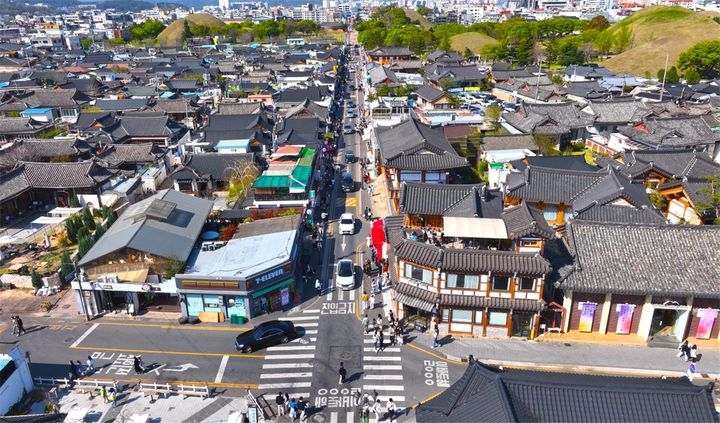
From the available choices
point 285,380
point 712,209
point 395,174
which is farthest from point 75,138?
point 712,209

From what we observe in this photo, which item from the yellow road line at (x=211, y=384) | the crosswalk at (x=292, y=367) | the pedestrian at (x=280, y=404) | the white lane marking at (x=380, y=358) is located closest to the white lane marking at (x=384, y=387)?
the white lane marking at (x=380, y=358)

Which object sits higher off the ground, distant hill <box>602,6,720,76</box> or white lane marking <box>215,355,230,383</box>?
distant hill <box>602,6,720,76</box>

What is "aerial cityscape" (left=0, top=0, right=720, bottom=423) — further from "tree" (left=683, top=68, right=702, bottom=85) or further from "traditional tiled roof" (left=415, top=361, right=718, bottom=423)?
"tree" (left=683, top=68, right=702, bottom=85)

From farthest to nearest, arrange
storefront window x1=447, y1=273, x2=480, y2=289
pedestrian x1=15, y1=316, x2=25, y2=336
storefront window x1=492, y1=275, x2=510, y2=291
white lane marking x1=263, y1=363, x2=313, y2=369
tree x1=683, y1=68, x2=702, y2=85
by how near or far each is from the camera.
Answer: tree x1=683, y1=68, x2=702, y2=85
pedestrian x1=15, y1=316, x2=25, y2=336
storefront window x1=447, y1=273, x2=480, y2=289
storefront window x1=492, y1=275, x2=510, y2=291
white lane marking x1=263, y1=363, x2=313, y2=369

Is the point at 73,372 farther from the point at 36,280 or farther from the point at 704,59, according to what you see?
the point at 704,59

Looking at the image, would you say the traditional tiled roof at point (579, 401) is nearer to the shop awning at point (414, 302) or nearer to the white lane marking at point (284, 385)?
the white lane marking at point (284, 385)

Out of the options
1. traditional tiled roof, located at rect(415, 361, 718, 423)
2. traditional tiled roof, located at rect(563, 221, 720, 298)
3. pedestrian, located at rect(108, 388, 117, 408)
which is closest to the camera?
traditional tiled roof, located at rect(415, 361, 718, 423)

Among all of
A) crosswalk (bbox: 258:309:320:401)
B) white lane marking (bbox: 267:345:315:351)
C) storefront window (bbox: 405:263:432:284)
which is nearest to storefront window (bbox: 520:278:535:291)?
storefront window (bbox: 405:263:432:284)
